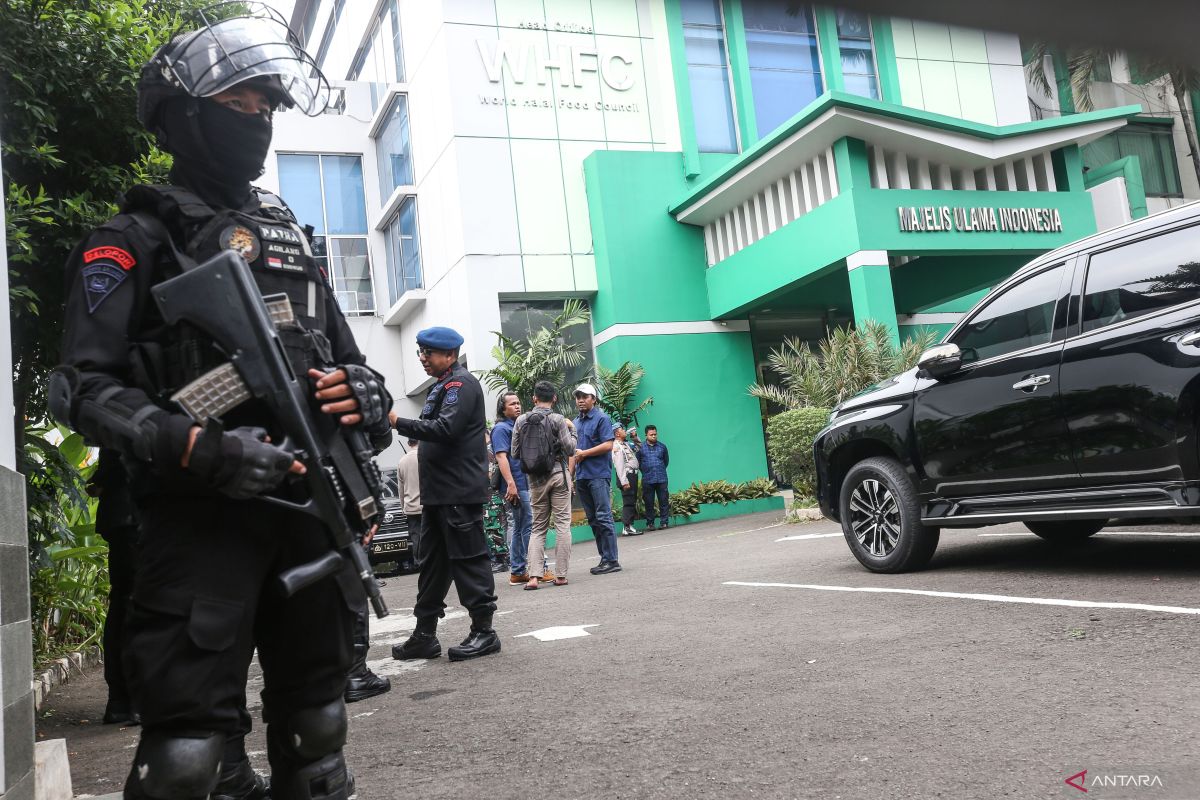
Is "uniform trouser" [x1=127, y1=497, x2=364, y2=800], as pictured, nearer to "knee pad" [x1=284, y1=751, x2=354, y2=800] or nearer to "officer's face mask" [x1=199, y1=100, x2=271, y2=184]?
"knee pad" [x1=284, y1=751, x2=354, y2=800]

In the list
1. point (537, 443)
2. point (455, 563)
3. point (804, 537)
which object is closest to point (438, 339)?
→ point (455, 563)

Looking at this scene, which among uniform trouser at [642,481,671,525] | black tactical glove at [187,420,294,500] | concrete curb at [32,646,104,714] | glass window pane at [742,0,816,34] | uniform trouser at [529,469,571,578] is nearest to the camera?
glass window pane at [742,0,816,34]

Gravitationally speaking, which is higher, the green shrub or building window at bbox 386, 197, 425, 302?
building window at bbox 386, 197, 425, 302

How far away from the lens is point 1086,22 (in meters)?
0.63

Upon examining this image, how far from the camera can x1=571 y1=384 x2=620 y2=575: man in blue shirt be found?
10.1 meters

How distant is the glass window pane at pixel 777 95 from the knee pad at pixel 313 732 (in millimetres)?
16932

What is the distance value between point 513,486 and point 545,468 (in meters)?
0.67

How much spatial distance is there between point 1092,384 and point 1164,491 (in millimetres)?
673

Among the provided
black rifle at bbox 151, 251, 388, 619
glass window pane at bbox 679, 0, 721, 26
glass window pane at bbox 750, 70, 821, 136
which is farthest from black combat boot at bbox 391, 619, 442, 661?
glass window pane at bbox 750, 70, 821, 136

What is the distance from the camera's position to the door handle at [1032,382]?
5.71m

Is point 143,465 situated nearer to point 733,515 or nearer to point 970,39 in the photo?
point 970,39

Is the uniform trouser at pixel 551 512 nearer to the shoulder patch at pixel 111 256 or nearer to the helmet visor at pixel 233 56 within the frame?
the helmet visor at pixel 233 56

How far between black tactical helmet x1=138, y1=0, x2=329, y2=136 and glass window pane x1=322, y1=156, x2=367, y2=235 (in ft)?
70.6

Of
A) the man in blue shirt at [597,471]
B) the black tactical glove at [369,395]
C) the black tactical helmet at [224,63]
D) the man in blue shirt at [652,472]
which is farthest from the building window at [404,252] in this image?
the black tactical glove at [369,395]
